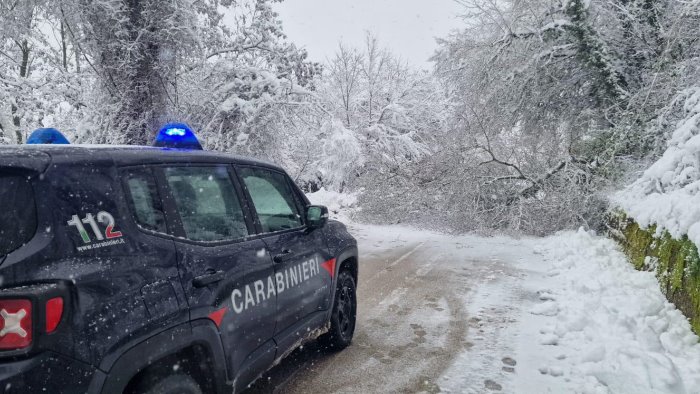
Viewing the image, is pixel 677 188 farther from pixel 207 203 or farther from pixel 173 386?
pixel 173 386

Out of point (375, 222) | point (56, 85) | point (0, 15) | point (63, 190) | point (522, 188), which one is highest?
point (0, 15)

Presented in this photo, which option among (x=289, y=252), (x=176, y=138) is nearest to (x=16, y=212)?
(x=176, y=138)

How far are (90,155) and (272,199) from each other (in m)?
1.59

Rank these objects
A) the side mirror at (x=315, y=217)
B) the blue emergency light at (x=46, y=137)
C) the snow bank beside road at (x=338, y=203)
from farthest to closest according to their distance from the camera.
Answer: the snow bank beside road at (x=338, y=203) → the side mirror at (x=315, y=217) → the blue emergency light at (x=46, y=137)

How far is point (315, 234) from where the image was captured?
3977 mm

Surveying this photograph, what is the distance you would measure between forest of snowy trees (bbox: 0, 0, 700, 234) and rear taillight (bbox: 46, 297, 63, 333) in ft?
25.1

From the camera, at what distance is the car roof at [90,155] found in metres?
1.88

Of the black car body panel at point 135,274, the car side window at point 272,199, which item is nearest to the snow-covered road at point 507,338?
the black car body panel at point 135,274

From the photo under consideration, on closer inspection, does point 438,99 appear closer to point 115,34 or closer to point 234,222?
point 115,34

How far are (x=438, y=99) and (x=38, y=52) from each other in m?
17.1

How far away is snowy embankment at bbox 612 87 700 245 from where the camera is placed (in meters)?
4.91

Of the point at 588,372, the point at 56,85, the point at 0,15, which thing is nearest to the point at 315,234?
the point at 588,372

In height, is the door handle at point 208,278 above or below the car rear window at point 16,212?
below

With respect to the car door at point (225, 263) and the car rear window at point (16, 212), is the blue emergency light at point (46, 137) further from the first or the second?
the car rear window at point (16, 212)
